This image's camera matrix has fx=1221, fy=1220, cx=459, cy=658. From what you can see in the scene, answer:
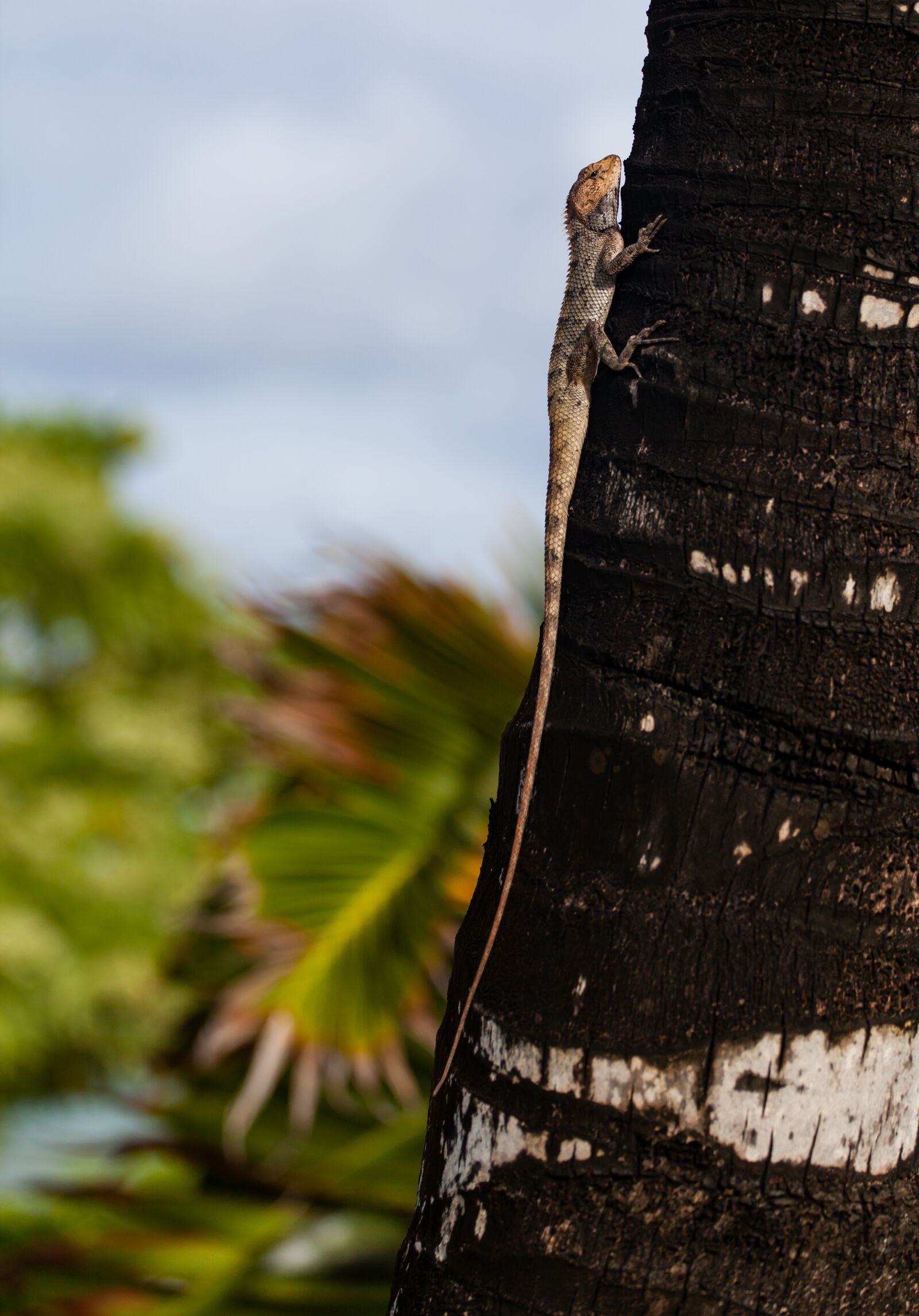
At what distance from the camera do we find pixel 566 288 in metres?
3.67

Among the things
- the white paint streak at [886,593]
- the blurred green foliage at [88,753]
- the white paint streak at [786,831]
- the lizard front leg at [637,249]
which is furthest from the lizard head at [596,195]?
the blurred green foliage at [88,753]

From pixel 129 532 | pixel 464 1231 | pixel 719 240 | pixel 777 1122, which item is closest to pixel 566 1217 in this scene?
pixel 464 1231

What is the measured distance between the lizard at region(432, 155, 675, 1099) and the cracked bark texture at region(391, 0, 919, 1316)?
36mm

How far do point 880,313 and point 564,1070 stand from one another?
1.37 metres

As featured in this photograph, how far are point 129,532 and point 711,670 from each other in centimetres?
1718

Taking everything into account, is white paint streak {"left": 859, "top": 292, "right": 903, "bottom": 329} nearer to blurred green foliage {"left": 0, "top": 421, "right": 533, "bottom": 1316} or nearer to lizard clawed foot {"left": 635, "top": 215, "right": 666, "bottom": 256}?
lizard clawed foot {"left": 635, "top": 215, "right": 666, "bottom": 256}

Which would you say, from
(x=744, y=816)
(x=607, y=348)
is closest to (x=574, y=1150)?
(x=744, y=816)

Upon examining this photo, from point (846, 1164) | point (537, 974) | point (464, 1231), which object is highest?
point (537, 974)

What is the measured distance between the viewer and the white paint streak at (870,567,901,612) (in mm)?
1996

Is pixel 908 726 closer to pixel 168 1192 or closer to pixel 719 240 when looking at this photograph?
pixel 719 240

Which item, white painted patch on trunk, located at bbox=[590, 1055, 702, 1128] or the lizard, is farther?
the lizard

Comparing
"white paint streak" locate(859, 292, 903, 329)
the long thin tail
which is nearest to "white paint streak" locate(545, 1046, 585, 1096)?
the long thin tail

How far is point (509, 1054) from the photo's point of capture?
2.04m

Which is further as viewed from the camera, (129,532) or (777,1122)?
(129,532)
